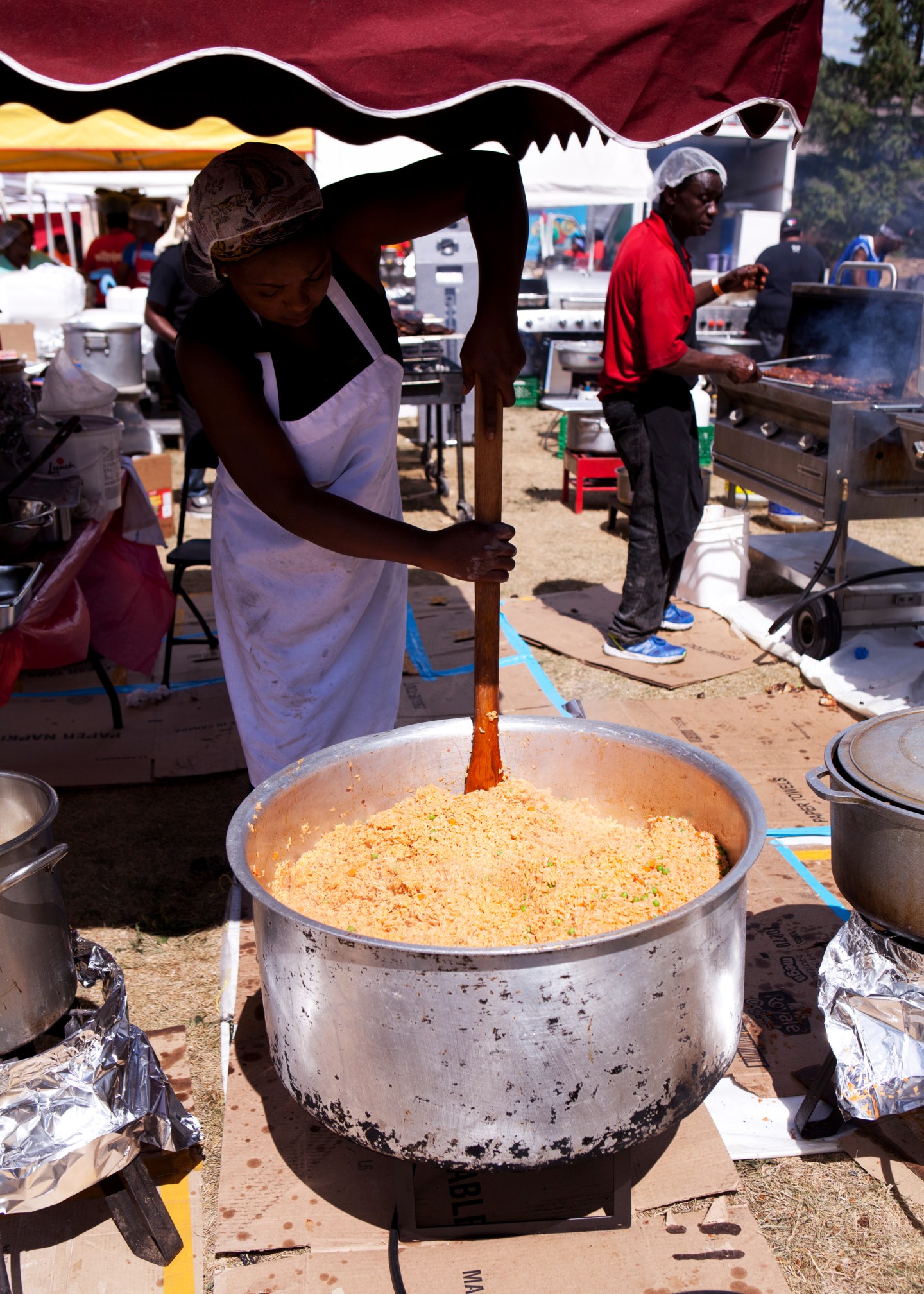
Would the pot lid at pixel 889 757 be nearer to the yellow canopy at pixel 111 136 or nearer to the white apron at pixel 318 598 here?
the white apron at pixel 318 598

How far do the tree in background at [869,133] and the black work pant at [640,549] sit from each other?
25.3m

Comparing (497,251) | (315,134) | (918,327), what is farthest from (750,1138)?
(315,134)

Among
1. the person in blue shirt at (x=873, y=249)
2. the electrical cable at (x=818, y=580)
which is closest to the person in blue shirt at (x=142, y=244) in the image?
the person in blue shirt at (x=873, y=249)

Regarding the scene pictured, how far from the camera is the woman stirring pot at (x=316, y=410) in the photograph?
5.89 ft

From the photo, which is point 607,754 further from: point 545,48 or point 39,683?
point 39,683

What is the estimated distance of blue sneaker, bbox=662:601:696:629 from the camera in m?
5.08

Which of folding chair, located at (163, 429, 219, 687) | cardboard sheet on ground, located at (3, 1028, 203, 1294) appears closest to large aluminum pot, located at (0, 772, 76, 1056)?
cardboard sheet on ground, located at (3, 1028, 203, 1294)

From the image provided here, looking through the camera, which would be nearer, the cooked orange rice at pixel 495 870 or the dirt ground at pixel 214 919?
the cooked orange rice at pixel 495 870

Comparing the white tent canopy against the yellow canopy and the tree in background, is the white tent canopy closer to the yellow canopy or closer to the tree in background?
the yellow canopy

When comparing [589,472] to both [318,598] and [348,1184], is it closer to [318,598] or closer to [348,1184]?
[318,598]

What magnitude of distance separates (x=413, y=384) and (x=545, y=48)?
4.75 m

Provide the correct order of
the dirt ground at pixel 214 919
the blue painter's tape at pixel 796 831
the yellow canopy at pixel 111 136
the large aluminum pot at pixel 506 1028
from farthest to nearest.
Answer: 1. the yellow canopy at pixel 111 136
2. the blue painter's tape at pixel 796 831
3. the dirt ground at pixel 214 919
4. the large aluminum pot at pixel 506 1028

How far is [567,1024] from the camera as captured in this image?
1.50 m

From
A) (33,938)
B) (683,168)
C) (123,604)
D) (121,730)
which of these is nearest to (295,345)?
(33,938)
